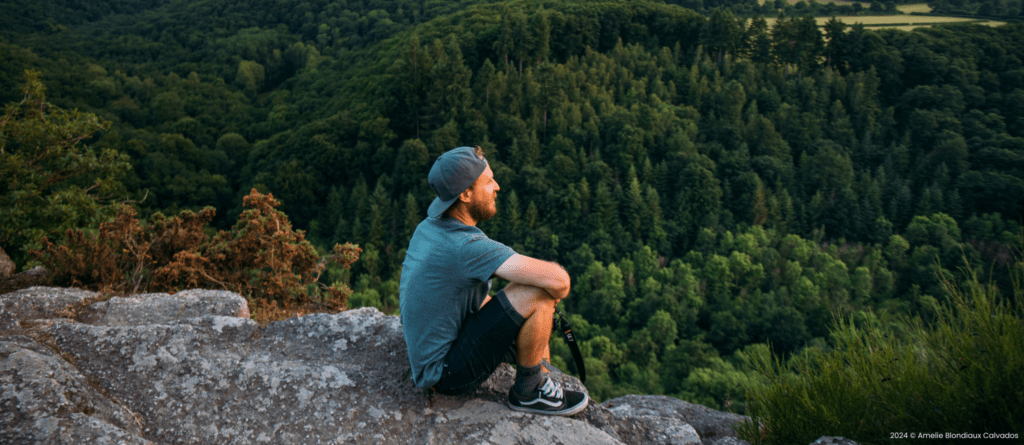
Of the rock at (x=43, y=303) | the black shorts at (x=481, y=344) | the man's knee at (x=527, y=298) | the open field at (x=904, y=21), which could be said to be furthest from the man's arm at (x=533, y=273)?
the open field at (x=904, y=21)

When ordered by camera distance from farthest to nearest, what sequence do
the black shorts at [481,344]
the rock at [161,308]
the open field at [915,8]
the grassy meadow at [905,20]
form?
the open field at [915,8]
the grassy meadow at [905,20]
the rock at [161,308]
the black shorts at [481,344]

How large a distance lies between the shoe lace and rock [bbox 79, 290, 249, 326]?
339cm

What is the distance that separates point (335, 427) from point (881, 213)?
8611 cm

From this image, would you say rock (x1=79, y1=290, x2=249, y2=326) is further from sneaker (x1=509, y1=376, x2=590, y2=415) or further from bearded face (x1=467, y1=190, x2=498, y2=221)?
sneaker (x1=509, y1=376, x2=590, y2=415)

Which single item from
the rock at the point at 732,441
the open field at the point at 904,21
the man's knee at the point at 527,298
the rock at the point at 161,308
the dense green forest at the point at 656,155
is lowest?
the dense green forest at the point at 656,155

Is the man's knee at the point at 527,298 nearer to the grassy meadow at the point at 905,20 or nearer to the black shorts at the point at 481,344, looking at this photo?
the black shorts at the point at 481,344

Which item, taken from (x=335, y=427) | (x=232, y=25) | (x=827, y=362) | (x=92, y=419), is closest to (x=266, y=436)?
(x=335, y=427)

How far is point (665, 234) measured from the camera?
72500 millimetres

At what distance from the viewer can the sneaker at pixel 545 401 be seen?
3.97m

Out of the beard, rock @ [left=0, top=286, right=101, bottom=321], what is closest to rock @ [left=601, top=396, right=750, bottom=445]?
the beard

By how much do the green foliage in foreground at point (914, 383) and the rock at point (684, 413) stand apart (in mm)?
466

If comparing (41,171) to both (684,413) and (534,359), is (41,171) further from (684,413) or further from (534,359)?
(684,413)

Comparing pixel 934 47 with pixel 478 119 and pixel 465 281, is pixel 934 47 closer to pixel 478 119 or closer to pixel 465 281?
pixel 478 119

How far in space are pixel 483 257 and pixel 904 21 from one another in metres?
113
